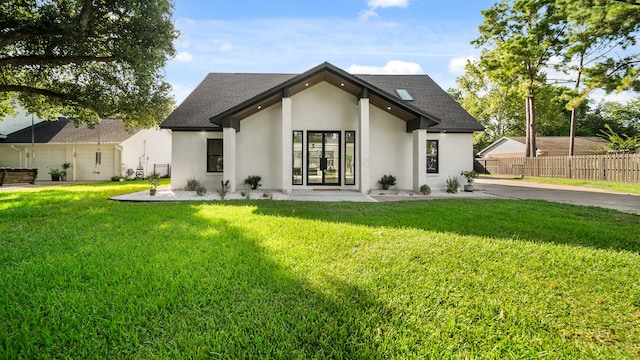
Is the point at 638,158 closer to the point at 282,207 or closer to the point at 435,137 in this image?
the point at 435,137

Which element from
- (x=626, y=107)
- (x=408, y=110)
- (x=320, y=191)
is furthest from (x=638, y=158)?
(x=626, y=107)

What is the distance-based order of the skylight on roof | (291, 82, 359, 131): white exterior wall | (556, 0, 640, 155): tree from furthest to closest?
the skylight on roof
(556, 0, 640, 155): tree
(291, 82, 359, 131): white exterior wall

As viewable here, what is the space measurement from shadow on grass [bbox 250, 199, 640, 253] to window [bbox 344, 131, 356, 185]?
416 centimetres

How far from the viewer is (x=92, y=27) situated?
34.8 feet

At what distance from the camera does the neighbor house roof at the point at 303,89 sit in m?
11.0

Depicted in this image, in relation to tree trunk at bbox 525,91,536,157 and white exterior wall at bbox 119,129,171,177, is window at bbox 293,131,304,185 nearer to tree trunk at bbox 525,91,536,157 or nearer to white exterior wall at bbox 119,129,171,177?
white exterior wall at bbox 119,129,171,177

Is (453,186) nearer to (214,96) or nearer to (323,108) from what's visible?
(323,108)

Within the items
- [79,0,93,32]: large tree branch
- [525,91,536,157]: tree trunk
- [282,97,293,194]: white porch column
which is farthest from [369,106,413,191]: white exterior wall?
[525,91,536,157]: tree trunk

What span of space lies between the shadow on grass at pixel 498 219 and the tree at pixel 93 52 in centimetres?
778

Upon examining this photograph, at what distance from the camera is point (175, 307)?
2703mm

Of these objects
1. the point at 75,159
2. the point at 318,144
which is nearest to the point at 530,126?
the point at 318,144

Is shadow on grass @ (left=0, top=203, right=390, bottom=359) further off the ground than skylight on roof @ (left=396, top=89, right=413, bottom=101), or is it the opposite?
skylight on roof @ (left=396, top=89, right=413, bottom=101)

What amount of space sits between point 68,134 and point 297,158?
20011 mm

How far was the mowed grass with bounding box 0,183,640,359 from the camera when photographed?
2217 mm
